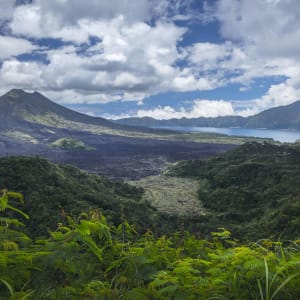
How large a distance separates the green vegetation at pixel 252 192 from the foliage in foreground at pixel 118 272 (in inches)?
1895

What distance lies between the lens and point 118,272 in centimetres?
566

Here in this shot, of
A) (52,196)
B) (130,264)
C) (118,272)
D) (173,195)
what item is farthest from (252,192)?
(130,264)

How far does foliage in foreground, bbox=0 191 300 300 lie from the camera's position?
460 cm

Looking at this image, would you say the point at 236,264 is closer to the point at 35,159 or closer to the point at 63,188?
the point at 63,188

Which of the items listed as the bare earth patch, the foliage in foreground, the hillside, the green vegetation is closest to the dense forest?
the foliage in foreground

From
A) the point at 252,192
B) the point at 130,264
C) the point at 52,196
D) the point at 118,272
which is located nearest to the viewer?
the point at 130,264

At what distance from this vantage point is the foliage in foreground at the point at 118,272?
4598 mm

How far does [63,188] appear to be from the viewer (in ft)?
260

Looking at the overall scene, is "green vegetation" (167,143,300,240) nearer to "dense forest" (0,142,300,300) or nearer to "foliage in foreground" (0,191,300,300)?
"dense forest" (0,142,300,300)

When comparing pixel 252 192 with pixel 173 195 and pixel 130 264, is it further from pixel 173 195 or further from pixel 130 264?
pixel 130 264

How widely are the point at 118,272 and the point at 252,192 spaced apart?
101 m

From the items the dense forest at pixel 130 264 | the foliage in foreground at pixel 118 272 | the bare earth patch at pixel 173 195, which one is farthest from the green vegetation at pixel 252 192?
the foliage in foreground at pixel 118 272

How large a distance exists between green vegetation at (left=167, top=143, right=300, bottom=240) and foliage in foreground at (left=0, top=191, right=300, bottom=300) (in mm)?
48126

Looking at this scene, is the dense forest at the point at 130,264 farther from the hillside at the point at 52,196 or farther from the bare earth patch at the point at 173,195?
the bare earth patch at the point at 173,195
